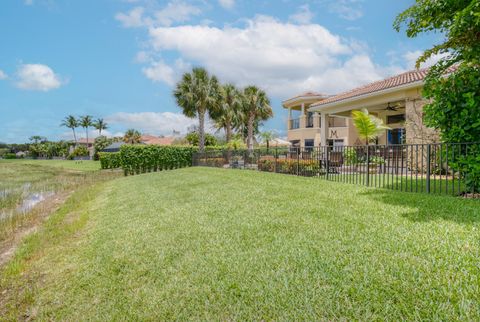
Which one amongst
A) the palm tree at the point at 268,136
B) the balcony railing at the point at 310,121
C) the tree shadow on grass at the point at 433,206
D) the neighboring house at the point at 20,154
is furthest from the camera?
the neighboring house at the point at 20,154

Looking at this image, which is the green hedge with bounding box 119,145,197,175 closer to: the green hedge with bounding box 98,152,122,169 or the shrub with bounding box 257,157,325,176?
the green hedge with bounding box 98,152,122,169

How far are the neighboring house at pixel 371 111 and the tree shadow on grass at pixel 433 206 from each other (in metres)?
6.99

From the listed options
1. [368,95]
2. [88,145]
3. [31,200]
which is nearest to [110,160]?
[31,200]

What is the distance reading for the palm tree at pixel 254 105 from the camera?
3350 cm

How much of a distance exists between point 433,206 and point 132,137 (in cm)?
6030

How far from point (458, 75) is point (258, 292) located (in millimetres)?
7136

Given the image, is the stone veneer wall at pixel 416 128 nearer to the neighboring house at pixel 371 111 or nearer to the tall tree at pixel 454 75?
the neighboring house at pixel 371 111

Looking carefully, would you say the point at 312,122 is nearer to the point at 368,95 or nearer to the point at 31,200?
the point at 368,95

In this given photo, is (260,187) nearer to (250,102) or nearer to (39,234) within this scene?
(39,234)

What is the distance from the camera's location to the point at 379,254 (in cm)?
337

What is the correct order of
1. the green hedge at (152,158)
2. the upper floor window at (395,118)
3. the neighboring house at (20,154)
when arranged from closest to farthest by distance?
the upper floor window at (395,118)
the green hedge at (152,158)
the neighboring house at (20,154)

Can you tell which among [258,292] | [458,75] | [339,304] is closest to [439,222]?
[339,304]

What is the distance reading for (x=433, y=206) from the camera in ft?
17.6

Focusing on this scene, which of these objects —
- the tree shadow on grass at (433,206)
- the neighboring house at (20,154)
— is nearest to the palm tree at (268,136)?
the tree shadow on grass at (433,206)
